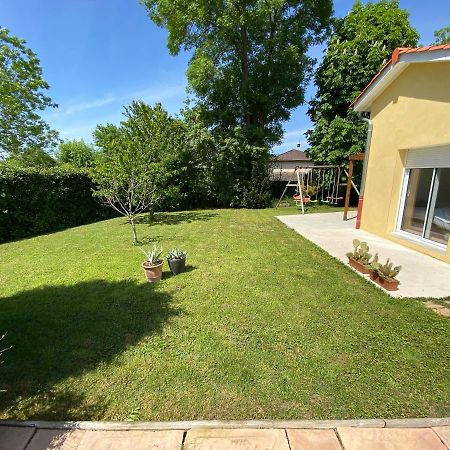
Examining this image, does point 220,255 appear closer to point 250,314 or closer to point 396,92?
point 250,314

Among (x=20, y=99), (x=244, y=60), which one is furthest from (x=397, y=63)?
(x=20, y=99)

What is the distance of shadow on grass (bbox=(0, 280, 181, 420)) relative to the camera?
260 cm

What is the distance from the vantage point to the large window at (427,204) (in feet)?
20.6

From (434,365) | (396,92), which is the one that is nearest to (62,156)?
(396,92)

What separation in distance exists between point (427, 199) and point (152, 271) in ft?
22.0

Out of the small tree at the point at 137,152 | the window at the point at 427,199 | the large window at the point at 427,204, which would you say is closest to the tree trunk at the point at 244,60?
the small tree at the point at 137,152

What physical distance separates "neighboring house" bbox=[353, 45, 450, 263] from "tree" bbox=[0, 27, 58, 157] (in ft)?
74.1

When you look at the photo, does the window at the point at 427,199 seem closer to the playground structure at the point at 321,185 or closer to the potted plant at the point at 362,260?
the potted plant at the point at 362,260

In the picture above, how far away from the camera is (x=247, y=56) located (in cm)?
1603

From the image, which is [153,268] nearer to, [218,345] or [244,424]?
[218,345]

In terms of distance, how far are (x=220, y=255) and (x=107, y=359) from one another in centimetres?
391

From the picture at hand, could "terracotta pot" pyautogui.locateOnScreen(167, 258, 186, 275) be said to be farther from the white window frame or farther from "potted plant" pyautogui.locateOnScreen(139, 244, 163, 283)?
the white window frame

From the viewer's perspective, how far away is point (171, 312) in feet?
13.6

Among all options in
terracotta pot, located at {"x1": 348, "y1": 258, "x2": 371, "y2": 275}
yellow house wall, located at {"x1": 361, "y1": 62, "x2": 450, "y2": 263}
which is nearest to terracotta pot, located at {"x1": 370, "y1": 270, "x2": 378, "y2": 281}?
→ terracotta pot, located at {"x1": 348, "y1": 258, "x2": 371, "y2": 275}
